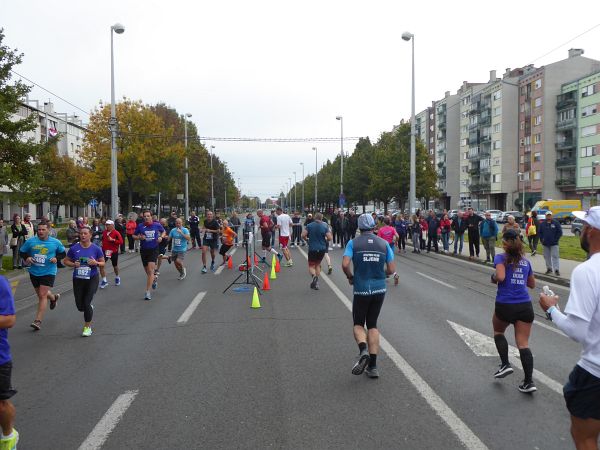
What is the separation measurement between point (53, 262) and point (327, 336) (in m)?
4.54

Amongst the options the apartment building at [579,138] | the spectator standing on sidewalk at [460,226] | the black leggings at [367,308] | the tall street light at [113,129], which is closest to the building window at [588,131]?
the apartment building at [579,138]

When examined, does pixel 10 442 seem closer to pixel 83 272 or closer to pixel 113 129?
pixel 83 272

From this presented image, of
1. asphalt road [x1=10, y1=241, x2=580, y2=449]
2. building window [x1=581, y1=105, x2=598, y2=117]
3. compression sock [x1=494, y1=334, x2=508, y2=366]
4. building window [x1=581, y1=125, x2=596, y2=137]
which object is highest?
building window [x1=581, y1=105, x2=598, y2=117]

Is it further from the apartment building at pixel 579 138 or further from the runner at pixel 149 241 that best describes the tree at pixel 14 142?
the apartment building at pixel 579 138

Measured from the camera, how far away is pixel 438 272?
16172mm

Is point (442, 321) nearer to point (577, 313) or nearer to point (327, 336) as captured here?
point (327, 336)

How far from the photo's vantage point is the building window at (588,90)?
6078 centimetres

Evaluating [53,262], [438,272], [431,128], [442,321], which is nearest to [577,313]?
[442,321]

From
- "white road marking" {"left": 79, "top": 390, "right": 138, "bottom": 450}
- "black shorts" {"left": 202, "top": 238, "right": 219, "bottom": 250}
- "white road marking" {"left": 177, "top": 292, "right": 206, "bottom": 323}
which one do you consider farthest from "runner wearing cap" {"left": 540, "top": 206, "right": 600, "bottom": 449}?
"black shorts" {"left": 202, "top": 238, "right": 219, "bottom": 250}

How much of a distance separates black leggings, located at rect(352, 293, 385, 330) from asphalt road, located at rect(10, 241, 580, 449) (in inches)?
23.4

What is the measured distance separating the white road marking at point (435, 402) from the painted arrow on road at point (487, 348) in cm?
114

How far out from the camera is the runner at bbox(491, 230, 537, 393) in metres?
5.29

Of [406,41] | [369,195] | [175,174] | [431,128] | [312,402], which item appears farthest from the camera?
[431,128]

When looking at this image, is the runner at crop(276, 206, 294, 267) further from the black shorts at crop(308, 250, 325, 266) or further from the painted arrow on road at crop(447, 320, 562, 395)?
the painted arrow on road at crop(447, 320, 562, 395)
